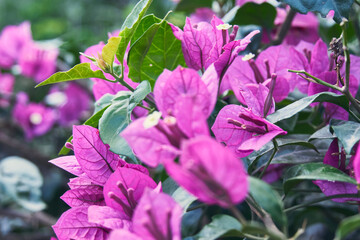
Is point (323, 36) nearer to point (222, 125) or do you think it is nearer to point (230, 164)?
point (222, 125)

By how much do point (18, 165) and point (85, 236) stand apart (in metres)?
0.72

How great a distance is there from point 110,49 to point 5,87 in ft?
3.73

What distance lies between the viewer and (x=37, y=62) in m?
1.35

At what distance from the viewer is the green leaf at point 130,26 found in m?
0.53

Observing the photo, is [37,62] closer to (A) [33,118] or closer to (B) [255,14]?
(A) [33,118]

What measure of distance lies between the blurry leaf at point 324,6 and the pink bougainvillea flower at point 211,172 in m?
0.35

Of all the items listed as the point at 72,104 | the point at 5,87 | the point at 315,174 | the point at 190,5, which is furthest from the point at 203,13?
the point at 5,87

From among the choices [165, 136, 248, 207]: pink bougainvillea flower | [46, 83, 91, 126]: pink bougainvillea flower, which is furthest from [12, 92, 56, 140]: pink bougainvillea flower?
[165, 136, 248, 207]: pink bougainvillea flower

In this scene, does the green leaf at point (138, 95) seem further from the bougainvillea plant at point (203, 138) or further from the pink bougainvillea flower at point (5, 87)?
the pink bougainvillea flower at point (5, 87)

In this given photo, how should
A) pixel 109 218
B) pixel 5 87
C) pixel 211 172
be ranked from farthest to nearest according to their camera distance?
pixel 5 87 < pixel 109 218 < pixel 211 172

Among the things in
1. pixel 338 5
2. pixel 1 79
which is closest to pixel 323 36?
pixel 338 5

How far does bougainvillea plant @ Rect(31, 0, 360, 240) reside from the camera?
0.36 m

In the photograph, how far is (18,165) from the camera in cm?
113

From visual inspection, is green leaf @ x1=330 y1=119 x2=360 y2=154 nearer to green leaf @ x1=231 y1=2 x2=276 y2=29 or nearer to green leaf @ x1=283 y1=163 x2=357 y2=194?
green leaf @ x1=283 y1=163 x2=357 y2=194
